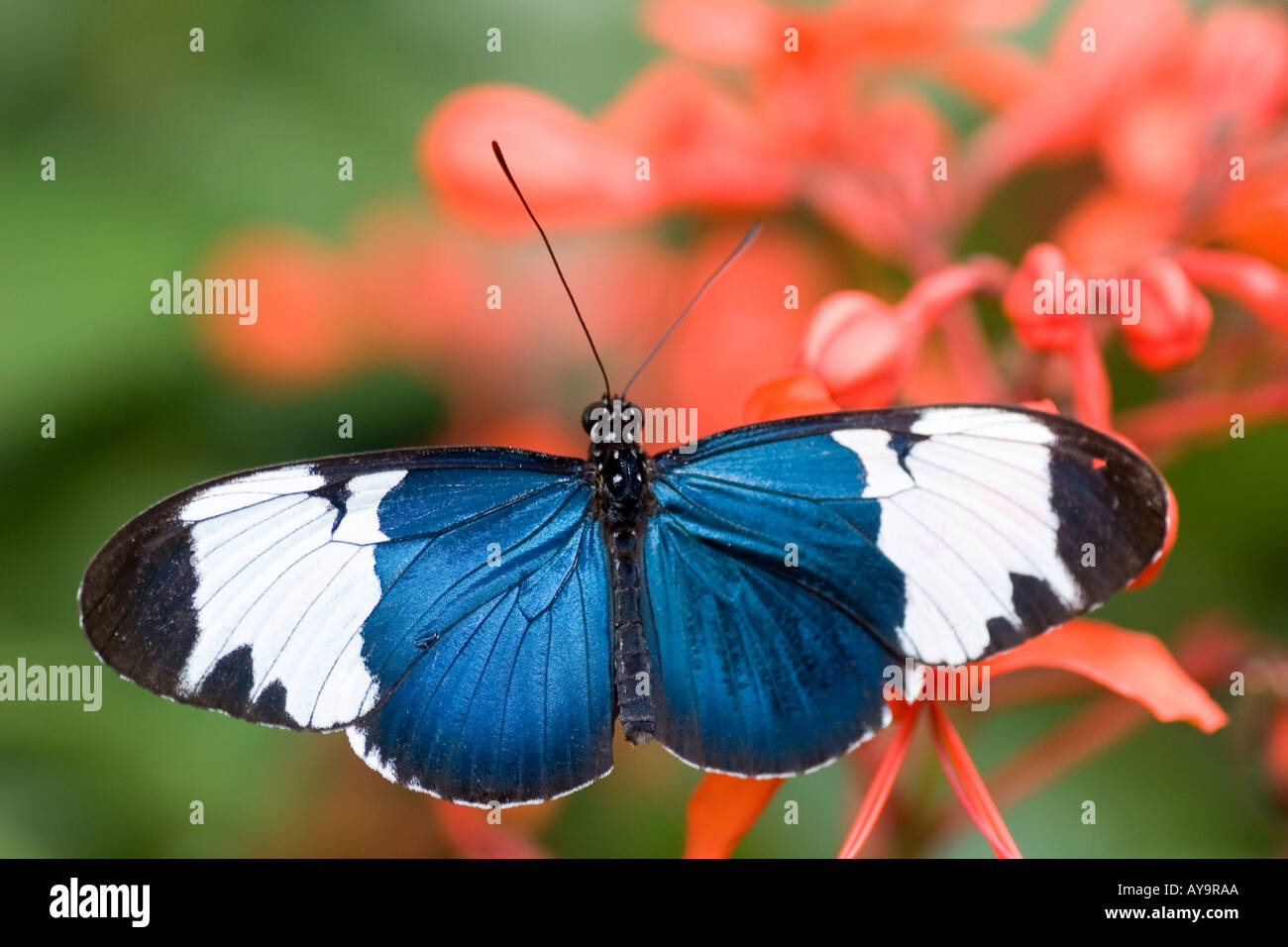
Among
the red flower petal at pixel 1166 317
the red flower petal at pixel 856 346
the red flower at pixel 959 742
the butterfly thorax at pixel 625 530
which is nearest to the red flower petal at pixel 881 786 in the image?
the red flower at pixel 959 742

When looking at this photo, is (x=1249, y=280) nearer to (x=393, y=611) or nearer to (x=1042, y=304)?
(x=1042, y=304)

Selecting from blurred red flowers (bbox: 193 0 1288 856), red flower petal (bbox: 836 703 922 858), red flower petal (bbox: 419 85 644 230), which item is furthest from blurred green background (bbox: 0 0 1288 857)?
red flower petal (bbox: 836 703 922 858)

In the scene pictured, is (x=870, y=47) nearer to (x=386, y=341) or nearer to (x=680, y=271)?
(x=680, y=271)

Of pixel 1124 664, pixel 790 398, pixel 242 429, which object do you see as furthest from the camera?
pixel 242 429

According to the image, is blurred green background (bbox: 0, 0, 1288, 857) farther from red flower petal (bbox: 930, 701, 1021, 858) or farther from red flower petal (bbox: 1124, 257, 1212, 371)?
red flower petal (bbox: 1124, 257, 1212, 371)

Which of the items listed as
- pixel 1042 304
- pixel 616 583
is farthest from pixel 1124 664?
pixel 616 583
